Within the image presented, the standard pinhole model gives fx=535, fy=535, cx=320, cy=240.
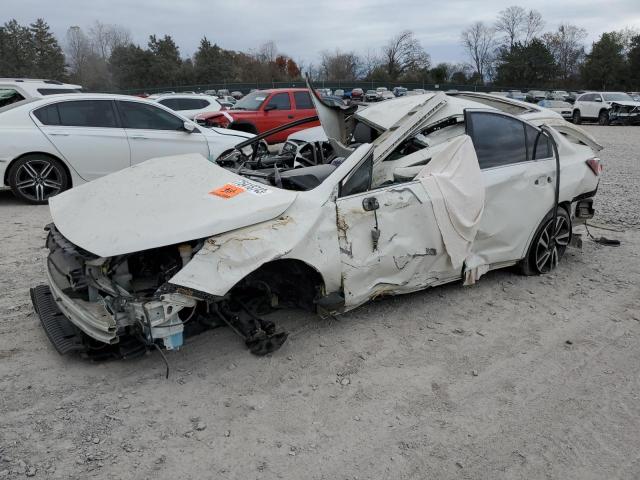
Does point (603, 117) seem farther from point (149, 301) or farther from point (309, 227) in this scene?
point (149, 301)

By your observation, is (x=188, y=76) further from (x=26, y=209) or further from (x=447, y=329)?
(x=447, y=329)

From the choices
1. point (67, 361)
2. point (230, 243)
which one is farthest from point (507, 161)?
point (67, 361)

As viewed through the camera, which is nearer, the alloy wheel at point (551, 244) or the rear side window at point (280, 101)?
the alloy wheel at point (551, 244)

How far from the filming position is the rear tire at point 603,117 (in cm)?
2625

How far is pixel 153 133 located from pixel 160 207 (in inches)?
204

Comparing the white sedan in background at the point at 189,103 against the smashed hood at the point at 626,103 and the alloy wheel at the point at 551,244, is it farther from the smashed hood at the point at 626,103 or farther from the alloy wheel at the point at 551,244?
the smashed hood at the point at 626,103

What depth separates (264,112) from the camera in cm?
1399

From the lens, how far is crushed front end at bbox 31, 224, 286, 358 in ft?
10.5

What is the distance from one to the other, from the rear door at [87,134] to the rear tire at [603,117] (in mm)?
25260

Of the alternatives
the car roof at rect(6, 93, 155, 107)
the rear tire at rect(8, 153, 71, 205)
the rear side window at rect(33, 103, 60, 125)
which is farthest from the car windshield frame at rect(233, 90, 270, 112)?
the rear tire at rect(8, 153, 71, 205)

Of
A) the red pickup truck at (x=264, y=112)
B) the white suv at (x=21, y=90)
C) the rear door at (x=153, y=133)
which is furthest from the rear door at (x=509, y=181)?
the white suv at (x=21, y=90)

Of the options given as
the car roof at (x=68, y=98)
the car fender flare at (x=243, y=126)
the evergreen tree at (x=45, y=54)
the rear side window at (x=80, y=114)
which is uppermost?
the evergreen tree at (x=45, y=54)

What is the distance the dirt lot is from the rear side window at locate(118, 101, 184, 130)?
410 centimetres

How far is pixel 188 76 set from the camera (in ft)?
217
